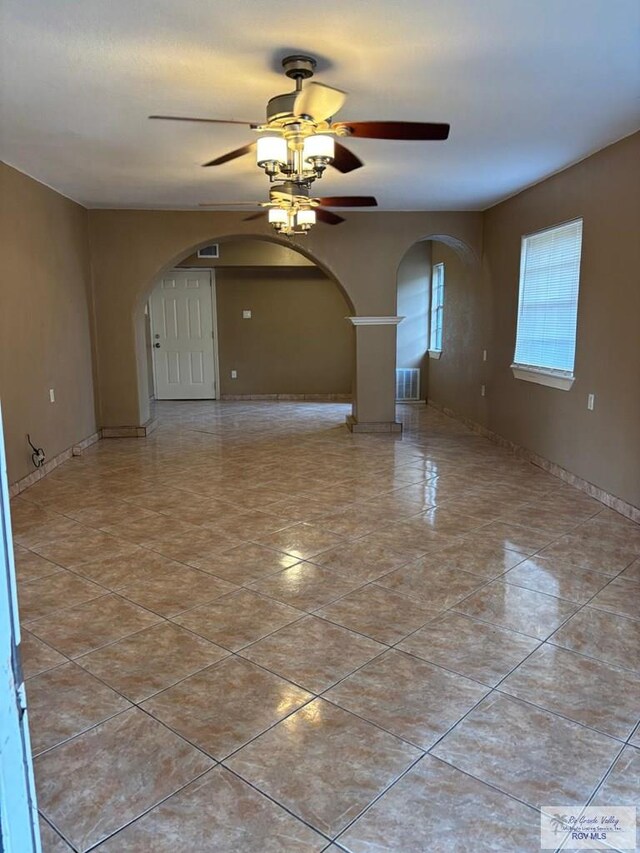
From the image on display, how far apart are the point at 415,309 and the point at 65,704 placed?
7.67m

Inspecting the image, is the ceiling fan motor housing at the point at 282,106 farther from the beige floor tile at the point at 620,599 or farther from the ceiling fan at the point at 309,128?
the beige floor tile at the point at 620,599

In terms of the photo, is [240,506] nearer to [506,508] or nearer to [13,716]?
[506,508]

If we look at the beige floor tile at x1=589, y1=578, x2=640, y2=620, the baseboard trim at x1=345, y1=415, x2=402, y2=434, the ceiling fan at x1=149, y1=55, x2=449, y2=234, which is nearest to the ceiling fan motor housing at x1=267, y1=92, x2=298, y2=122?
the ceiling fan at x1=149, y1=55, x2=449, y2=234

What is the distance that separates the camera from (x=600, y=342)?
418 centimetres

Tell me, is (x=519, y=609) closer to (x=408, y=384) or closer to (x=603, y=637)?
(x=603, y=637)

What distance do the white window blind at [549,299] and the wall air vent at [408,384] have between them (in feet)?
11.0

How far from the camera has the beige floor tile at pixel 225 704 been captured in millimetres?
1879


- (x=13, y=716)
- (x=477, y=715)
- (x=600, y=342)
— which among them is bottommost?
(x=477, y=715)

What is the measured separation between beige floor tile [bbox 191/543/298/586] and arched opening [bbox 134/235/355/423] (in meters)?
6.33

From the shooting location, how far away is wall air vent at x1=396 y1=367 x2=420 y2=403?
9008mm

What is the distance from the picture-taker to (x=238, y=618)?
2.62 meters

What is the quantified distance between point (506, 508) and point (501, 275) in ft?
9.39

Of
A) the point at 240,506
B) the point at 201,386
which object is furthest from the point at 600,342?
the point at 201,386

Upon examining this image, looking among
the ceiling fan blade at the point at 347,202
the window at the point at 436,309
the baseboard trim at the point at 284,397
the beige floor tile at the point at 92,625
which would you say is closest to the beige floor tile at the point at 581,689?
the beige floor tile at the point at 92,625
